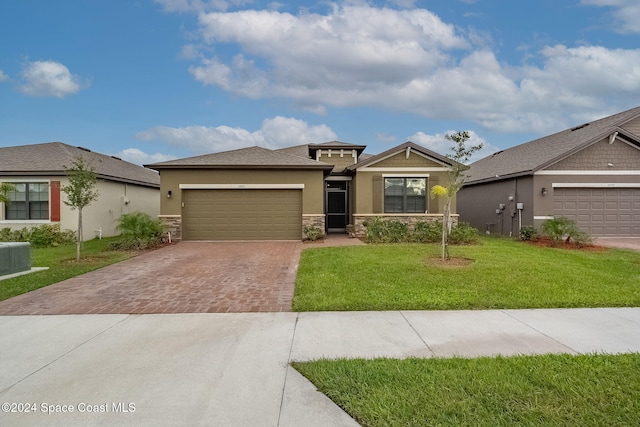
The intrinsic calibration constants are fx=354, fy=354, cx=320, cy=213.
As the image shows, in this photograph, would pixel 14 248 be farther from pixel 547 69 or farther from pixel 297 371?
pixel 547 69

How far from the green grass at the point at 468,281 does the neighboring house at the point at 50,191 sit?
37.3ft

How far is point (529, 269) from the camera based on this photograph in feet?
26.9

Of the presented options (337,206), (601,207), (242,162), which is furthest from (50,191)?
(601,207)

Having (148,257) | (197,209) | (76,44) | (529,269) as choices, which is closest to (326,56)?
(197,209)

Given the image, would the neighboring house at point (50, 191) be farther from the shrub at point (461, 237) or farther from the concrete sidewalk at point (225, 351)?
the shrub at point (461, 237)

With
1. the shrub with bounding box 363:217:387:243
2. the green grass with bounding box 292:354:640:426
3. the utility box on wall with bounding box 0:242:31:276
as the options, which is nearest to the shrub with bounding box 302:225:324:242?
the shrub with bounding box 363:217:387:243

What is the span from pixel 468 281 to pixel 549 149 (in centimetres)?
1322

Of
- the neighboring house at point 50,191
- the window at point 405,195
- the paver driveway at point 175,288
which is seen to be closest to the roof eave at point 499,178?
the window at point 405,195

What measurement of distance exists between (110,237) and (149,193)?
474 cm

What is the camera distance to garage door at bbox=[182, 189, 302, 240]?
1502cm

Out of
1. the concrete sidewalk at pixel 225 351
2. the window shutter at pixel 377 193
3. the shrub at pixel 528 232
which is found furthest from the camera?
the window shutter at pixel 377 193

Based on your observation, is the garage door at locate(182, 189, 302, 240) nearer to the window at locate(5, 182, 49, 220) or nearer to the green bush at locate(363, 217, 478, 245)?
the green bush at locate(363, 217, 478, 245)

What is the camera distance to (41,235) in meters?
14.3

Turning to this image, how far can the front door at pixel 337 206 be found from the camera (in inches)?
731
